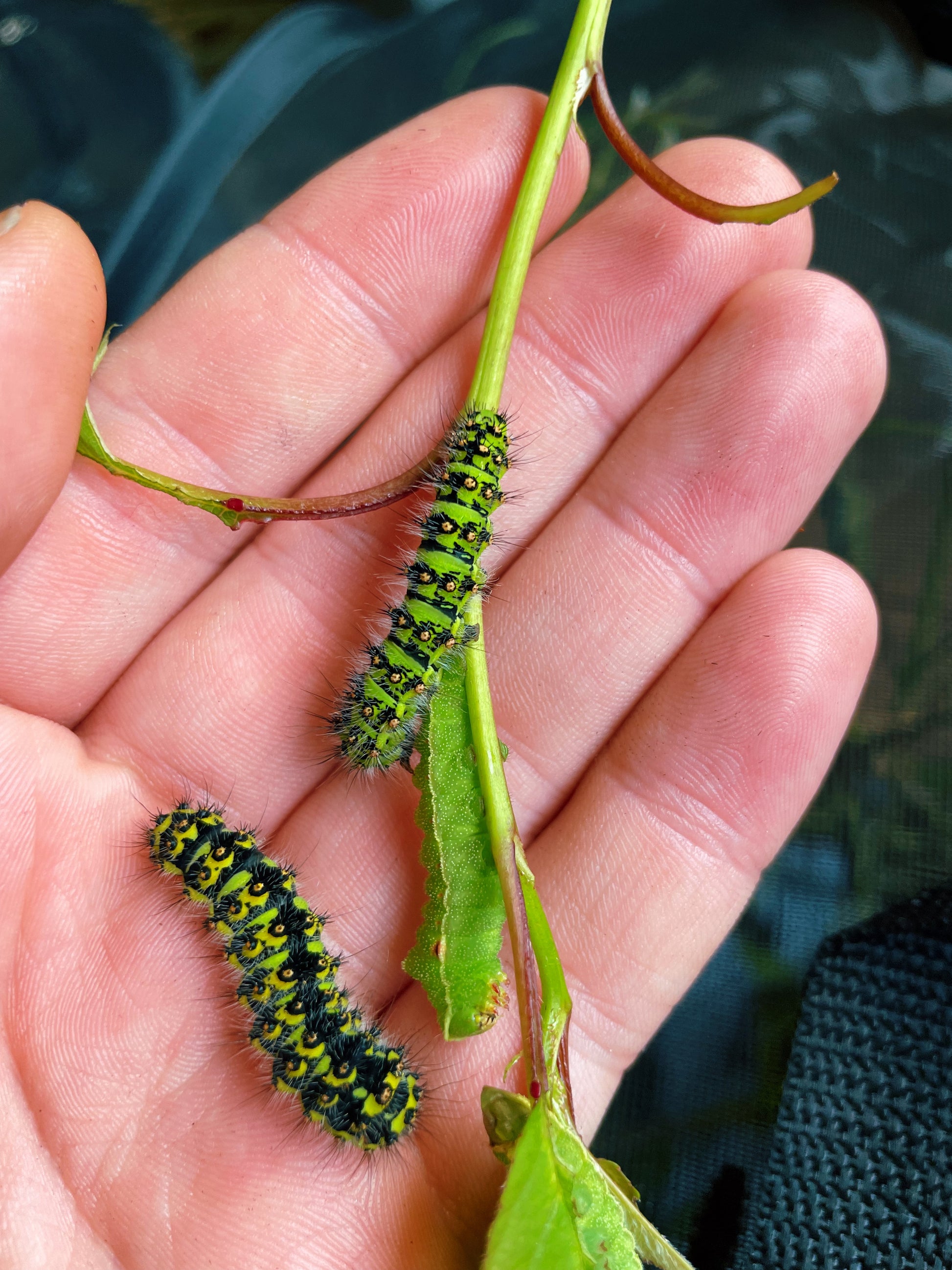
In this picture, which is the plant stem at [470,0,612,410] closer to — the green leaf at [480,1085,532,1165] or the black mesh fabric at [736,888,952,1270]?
the green leaf at [480,1085,532,1165]

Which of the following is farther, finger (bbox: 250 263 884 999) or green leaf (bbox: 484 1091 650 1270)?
finger (bbox: 250 263 884 999)

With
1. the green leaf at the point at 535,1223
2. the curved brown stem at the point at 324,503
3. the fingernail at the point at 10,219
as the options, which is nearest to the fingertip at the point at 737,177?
the curved brown stem at the point at 324,503

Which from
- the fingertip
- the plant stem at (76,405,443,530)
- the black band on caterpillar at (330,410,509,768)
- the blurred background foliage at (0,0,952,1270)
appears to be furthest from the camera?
the blurred background foliage at (0,0,952,1270)

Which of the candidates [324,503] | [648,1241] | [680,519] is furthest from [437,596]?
[648,1241]

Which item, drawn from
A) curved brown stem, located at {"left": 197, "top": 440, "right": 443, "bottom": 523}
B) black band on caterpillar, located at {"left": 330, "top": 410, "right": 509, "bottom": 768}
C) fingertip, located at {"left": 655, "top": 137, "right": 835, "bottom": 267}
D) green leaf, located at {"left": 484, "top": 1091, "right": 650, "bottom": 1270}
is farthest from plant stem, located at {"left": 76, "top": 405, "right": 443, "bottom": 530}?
green leaf, located at {"left": 484, "top": 1091, "right": 650, "bottom": 1270}

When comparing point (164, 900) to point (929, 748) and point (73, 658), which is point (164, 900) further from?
point (929, 748)

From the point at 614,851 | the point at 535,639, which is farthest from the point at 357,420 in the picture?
the point at 614,851
